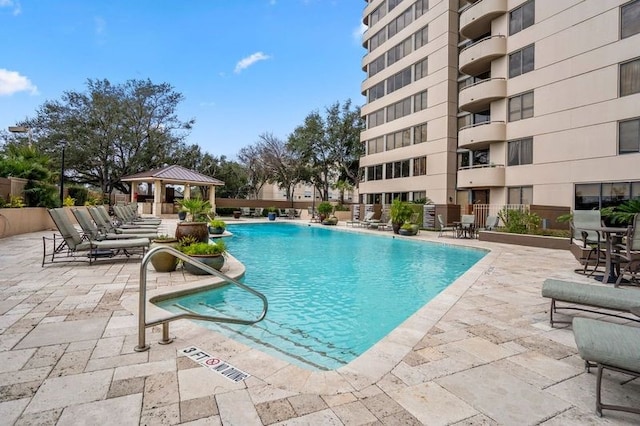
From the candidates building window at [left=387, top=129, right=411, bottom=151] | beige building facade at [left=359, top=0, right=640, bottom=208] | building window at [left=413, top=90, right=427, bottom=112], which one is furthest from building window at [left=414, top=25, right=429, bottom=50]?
building window at [left=387, top=129, right=411, bottom=151]

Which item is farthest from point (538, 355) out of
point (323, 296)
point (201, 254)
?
point (201, 254)

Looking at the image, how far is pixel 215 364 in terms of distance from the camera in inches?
114

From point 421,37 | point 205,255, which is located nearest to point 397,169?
point 421,37

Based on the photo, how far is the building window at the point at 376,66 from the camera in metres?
29.0

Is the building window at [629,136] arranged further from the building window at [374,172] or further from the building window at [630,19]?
the building window at [374,172]

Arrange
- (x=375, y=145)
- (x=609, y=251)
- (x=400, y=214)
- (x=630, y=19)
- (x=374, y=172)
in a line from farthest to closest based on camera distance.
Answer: (x=374, y=172), (x=375, y=145), (x=400, y=214), (x=630, y=19), (x=609, y=251)

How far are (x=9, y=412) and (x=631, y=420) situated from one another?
12.8 feet

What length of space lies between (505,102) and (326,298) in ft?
60.3

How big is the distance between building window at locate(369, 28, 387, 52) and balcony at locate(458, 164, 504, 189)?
49.0ft

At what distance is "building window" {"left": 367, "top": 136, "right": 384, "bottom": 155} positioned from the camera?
94.2 feet

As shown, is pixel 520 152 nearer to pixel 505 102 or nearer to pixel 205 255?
pixel 505 102

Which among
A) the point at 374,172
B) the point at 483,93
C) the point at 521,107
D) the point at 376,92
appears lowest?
the point at 374,172

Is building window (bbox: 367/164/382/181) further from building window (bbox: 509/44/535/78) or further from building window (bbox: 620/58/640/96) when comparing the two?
building window (bbox: 620/58/640/96)

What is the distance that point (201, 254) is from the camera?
22.1 feet
